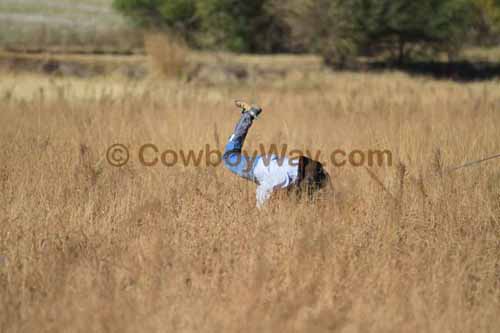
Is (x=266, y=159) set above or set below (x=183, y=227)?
above

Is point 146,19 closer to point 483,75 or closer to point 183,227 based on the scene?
point 483,75

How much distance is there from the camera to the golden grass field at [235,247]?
10.2 feet

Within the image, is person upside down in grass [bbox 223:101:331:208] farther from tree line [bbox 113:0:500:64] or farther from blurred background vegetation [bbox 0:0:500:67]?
tree line [bbox 113:0:500:64]

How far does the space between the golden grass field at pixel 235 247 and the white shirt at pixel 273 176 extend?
0.17m

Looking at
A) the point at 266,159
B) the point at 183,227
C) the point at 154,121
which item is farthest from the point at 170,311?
the point at 154,121

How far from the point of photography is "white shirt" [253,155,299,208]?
4.36 metres

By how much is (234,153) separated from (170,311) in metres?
1.79

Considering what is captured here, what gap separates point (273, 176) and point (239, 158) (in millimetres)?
366

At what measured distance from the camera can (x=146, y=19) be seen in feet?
139

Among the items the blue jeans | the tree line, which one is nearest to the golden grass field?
the blue jeans

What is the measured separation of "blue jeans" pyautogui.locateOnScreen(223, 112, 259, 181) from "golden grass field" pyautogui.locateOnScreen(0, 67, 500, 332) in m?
0.22
